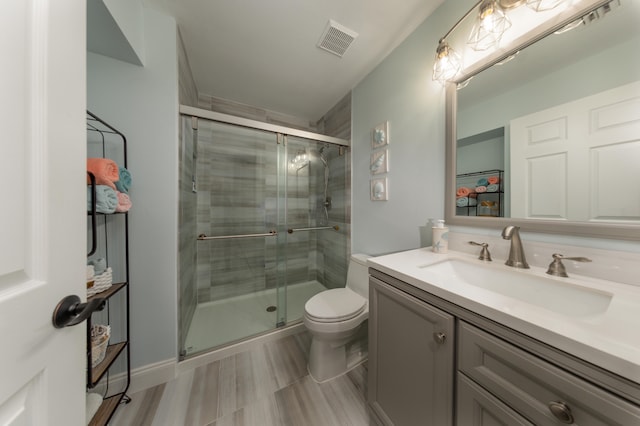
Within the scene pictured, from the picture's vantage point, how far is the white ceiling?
120 cm

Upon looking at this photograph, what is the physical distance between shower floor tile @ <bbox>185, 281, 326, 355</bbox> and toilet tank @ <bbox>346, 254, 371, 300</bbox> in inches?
26.0

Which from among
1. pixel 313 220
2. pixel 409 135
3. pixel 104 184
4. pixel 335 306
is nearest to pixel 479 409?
pixel 335 306

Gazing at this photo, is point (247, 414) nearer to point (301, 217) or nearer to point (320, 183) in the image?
point (301, 217)

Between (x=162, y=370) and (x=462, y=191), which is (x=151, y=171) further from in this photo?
(x=462, y=191)

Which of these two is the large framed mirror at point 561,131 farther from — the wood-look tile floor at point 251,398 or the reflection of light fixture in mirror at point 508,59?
the wood-look tile floor at point 251,398

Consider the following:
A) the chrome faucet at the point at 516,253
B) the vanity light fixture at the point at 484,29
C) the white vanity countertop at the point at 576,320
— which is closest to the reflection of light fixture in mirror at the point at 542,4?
the vanity light fixture at the point at 484,29

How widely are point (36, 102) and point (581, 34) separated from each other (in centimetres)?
168

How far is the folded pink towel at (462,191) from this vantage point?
1076 mm

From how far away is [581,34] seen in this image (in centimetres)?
75

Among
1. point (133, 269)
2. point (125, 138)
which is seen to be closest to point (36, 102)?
point (125, 138)

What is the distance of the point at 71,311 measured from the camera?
44 cm

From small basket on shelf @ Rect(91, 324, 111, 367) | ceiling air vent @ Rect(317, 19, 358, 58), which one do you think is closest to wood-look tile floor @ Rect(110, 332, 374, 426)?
small basket on shelf @ Rect(91, 324, 111, 367)

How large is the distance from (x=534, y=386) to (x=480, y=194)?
0.83m

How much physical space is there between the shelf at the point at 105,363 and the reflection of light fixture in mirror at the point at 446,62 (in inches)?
88.1
